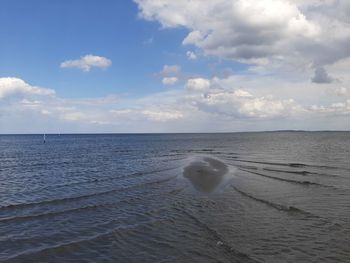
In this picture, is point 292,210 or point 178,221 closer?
point 178,221

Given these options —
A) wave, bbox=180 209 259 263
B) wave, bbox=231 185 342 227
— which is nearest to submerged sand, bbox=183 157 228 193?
wave, bbox=231 185 342 227

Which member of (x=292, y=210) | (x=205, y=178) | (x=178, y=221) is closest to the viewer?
(x=178, y=221)

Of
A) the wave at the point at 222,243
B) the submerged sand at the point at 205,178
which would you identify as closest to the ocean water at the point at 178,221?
the wave at the point at 222,243

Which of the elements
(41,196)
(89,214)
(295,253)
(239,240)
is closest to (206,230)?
(239,240)

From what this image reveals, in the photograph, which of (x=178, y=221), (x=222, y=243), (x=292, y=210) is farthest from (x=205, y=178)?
(x=222, y=243)

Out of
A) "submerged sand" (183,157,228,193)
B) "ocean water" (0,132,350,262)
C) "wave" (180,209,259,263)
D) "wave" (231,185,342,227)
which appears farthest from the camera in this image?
"submerged sand" (183,157,228,193)

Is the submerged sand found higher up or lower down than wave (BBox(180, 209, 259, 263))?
higher up

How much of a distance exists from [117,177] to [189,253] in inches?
873

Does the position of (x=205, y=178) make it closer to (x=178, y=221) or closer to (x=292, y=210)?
(x=292, y=210)

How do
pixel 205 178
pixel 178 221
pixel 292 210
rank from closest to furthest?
pixel 178 221, pixel 292 210, pixel 205 178

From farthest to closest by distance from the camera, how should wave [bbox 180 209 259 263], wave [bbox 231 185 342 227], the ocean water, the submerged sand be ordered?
the submerged sand, wave [bbox 231 185 342 227], the ocean water, wave [bbox 180 209 259 263]

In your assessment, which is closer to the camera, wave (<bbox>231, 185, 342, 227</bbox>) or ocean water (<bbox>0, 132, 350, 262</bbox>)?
ocean water (<bbox>0, 132, 350, 262</bbox>)

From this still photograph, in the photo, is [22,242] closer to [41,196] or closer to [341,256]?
[41,196]

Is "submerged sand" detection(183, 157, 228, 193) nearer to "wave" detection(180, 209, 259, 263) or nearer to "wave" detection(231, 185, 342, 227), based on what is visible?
"wave" detection(231, 185, 342, 227)
